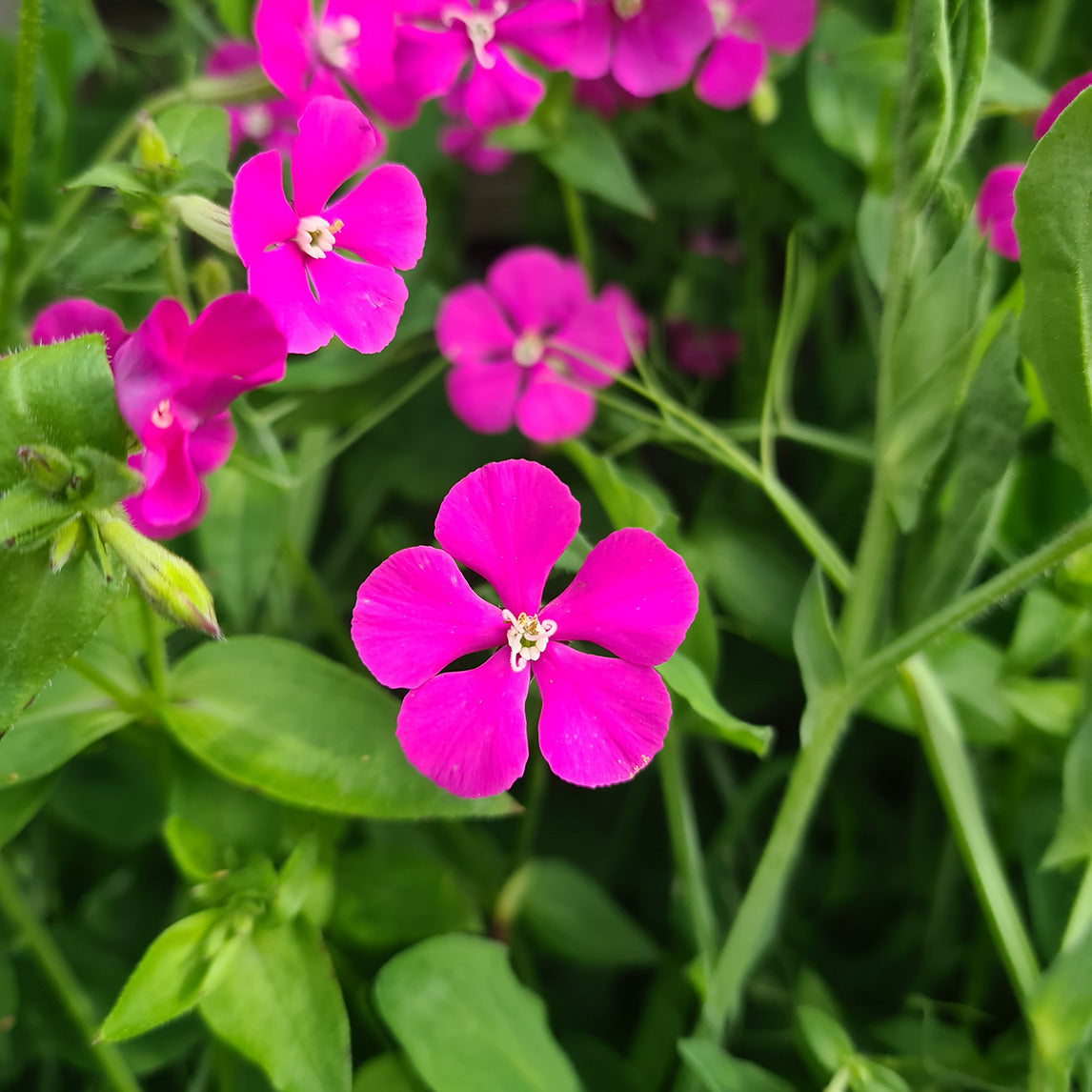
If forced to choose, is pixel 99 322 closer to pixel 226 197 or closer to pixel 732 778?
pixel 226 197

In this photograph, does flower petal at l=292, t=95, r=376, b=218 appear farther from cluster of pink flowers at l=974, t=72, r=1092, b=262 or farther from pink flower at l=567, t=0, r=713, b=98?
cluster of pink flowers at l=974, t=72, r=1092, b=262

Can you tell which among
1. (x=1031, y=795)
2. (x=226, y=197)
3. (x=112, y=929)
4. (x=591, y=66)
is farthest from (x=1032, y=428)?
(x=112, y=929)

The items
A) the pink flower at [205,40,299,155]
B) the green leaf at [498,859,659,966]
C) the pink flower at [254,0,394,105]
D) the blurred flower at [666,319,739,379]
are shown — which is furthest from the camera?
the blurred flower at [666,319,739,379]

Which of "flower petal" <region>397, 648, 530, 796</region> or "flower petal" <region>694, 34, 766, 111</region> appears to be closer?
"flower petal" <region>397, 648, 530, 796</region>

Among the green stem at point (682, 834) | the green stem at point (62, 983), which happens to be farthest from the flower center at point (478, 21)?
the green stem at point (62, 983)

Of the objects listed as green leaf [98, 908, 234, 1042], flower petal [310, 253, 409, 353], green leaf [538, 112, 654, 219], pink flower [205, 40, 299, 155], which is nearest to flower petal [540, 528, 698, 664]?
flower petal [310, 253, 409, 353]

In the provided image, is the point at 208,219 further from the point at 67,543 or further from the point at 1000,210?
the point at 1000,210
